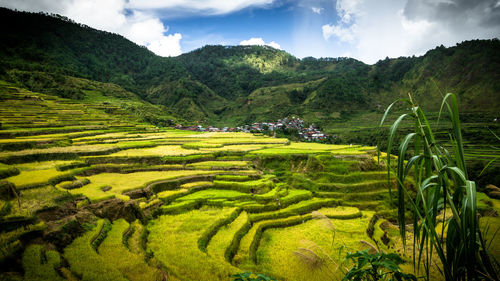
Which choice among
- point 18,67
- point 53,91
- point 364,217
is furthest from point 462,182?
point 18,67

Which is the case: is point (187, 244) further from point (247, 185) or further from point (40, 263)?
point (247, 185)

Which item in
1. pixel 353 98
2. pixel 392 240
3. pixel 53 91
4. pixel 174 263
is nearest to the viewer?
pixel 174 263

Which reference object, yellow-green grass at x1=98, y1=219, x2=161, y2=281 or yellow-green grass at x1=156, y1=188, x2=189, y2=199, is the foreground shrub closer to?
yellow-green grass at x1=98, y1=219, x2=161, y2=281

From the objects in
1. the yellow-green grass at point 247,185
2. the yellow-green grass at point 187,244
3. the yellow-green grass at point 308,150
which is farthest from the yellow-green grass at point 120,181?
the yellow-green grass at point 308,150

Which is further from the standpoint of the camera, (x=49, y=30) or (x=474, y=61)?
(x=49, y=30)

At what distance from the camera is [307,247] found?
33.8 ft

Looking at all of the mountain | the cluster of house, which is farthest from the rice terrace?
the mountain

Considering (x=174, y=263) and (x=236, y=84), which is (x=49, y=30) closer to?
(x=236, y=84)

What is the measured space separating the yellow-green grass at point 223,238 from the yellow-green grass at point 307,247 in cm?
190

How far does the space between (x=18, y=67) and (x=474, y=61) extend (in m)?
168

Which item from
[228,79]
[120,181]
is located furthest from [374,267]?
[228,79]

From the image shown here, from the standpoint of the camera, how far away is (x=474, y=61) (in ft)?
329

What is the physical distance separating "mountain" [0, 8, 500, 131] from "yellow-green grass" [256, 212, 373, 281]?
73.2 meters

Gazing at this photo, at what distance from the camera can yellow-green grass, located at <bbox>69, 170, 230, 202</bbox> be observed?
1537 cm
